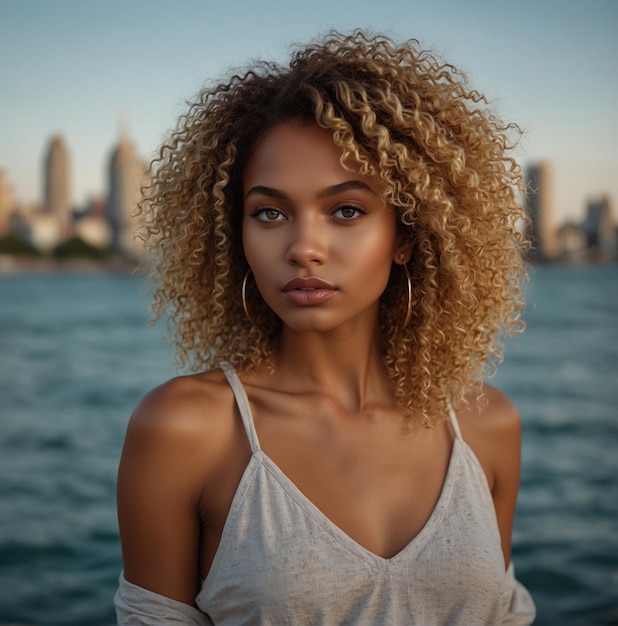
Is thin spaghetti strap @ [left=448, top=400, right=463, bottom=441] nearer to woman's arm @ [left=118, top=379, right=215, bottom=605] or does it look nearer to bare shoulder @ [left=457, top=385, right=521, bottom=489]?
bare shoulder @ [left=457, top=385, right=521, bottom=489]

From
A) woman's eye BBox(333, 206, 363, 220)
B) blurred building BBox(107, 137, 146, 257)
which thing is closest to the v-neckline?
woman's eye BBox(333, 206, 363, 220)

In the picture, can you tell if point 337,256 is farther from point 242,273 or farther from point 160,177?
point 160,177

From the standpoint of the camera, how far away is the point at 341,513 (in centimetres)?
221

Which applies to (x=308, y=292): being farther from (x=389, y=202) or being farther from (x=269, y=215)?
(x=389, y=202)

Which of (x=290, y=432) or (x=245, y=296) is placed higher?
(x=245, y=296)

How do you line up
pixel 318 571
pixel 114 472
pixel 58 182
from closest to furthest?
pixel 318 571, pixel 114 472, pixel 58 182

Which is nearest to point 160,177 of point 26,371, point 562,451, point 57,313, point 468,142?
point 468,142

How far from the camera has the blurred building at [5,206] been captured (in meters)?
94.3

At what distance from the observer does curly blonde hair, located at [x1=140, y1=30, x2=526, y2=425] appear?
2.31m

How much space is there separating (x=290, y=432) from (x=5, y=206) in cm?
10033

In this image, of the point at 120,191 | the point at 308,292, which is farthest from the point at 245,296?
the point at 120,191

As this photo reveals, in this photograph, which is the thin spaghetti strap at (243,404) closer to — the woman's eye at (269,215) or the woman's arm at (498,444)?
the woman's eye at (269,215)

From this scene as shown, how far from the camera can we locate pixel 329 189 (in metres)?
2.19

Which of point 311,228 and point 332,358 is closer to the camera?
point 311,228
